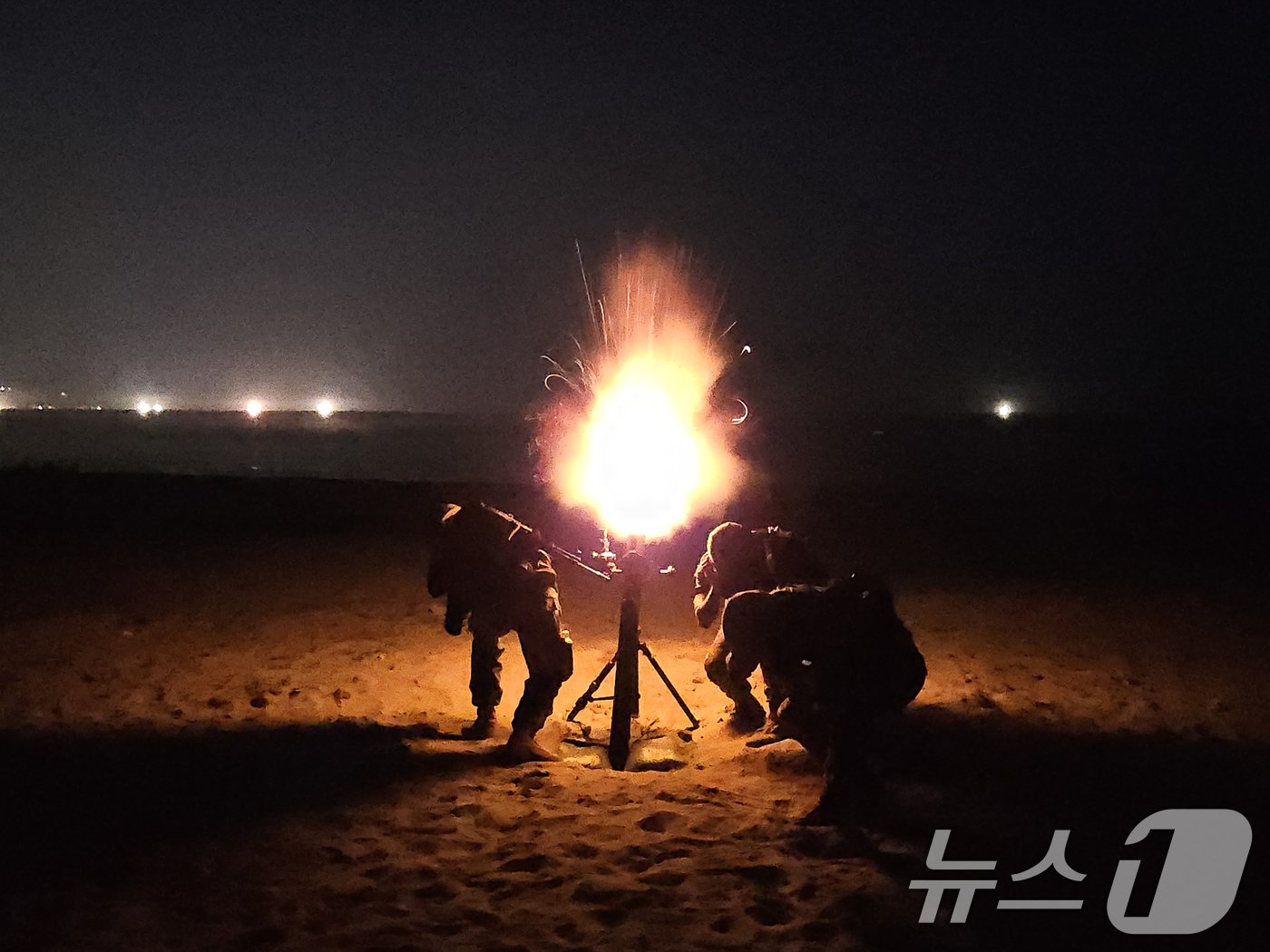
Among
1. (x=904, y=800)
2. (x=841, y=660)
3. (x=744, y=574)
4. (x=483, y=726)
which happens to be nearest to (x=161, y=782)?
(x=483, y=726)

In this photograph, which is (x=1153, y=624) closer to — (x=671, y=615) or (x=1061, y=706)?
(x=1061, y=706)

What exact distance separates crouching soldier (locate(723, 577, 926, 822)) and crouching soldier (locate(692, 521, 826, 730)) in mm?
1017

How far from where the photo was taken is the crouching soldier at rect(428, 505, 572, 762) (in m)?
6.81

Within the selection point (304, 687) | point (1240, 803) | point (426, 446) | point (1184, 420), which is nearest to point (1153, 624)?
point (1240, 803)

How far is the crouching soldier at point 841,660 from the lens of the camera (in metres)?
5.34

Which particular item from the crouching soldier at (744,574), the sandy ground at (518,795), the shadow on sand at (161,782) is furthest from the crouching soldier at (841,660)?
the shadow on sand at (161,782)

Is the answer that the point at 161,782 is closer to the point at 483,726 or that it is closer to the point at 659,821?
the point at 483,726

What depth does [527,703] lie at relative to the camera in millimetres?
6789

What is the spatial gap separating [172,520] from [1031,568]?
17077mm

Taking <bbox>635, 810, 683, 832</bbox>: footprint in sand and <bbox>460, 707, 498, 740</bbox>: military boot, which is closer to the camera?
<bbox>635, 810, 683, 832</bbox>: footprint in sand

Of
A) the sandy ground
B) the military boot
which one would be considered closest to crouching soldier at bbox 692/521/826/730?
the sandy ground

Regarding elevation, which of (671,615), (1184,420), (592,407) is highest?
(1184,420)

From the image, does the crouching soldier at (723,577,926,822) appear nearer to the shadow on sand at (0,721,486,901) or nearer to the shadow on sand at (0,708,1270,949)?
the shadow on sand at (0,708,1270,949)

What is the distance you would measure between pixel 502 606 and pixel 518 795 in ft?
5.28
